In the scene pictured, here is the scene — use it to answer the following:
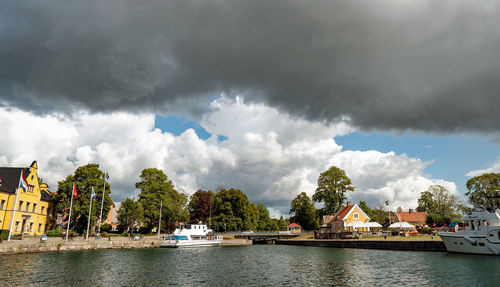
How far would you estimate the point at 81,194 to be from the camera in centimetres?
6269

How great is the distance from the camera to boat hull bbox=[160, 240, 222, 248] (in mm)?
61409

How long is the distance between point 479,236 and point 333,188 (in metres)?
45.2

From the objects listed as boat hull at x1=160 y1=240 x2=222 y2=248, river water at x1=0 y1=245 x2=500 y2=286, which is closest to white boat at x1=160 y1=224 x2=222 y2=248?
boat hull at x1=160 y1=240 x2=222 y2=248

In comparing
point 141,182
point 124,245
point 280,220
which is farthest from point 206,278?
point 280,220

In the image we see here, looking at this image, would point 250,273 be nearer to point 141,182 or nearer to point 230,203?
point 141,182

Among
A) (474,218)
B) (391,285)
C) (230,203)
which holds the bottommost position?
(391,285)

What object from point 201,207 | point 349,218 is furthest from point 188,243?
point 349,218

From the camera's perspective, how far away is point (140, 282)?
2256 cm

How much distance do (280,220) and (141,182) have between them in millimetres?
123748

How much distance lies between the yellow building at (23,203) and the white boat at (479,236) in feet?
219

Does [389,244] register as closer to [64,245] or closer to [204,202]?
[64,245]

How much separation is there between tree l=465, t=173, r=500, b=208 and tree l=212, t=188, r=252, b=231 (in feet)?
192

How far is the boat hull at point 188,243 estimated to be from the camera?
201 feet

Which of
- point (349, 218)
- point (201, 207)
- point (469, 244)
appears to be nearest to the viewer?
point (469, 244)
